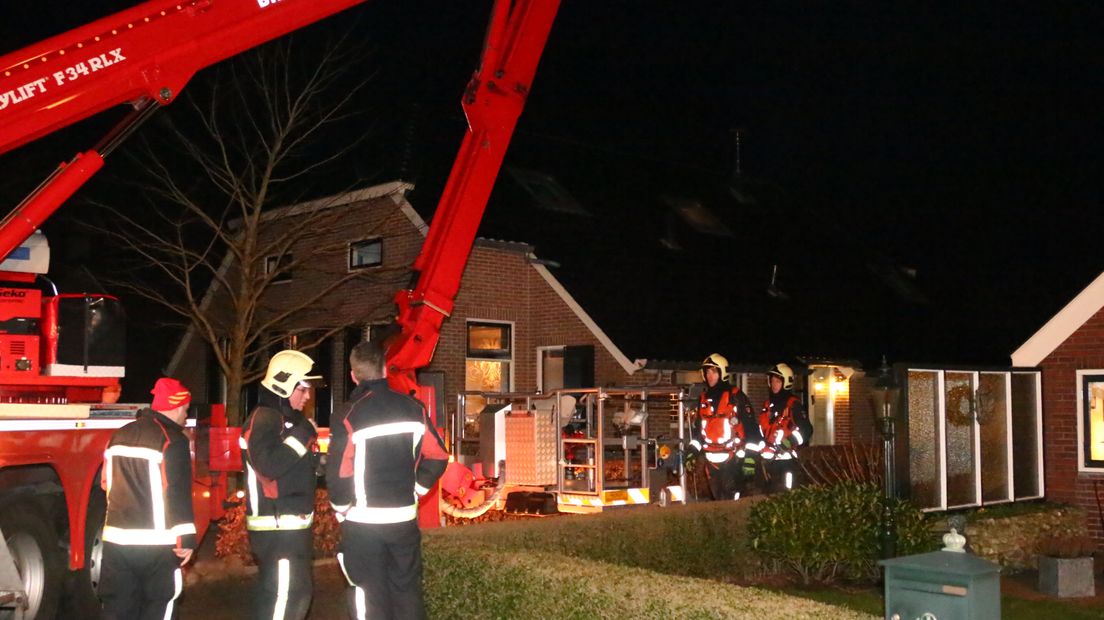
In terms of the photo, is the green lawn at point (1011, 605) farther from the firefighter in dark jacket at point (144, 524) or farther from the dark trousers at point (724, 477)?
the firefighter in dark jacket at point (144, 524)

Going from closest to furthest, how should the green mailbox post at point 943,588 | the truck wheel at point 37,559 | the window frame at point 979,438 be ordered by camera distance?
1. the green mailbox post at point 943,588
2. the truck wheel at point 37,559
3. the window frame at point 979,438

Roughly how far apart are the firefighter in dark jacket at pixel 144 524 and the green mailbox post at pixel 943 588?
399cm

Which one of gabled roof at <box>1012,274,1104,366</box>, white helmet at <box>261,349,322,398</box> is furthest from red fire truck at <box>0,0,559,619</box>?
gabled roof at <box>1012,274,1104,366</box>

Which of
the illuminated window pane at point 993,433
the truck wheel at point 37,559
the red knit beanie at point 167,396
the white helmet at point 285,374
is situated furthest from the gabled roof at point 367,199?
the red knit beanie at point 167,396

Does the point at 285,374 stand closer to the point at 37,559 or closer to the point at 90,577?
the point at 37,559

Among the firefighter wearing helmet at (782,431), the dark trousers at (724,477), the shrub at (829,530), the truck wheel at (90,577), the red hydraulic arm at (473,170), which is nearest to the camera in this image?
the truck wheel at (90,577)

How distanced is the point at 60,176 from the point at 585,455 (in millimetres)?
7061

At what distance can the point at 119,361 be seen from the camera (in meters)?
9.49

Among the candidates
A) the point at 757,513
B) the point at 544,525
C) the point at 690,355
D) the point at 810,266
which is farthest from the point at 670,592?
the point at 810,266

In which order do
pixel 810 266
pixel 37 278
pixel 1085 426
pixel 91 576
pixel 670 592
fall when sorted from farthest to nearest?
pixel 810 266
pixel 1085 426
pixel 37 278
pixel 91 576
pixel 670 592

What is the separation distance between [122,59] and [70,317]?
8.33 feet

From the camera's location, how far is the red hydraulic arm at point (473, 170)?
10922mm

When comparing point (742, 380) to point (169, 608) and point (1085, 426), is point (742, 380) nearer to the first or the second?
point (1085, 426)

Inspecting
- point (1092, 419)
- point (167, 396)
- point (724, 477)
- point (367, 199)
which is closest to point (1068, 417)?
point (1092, 419)
